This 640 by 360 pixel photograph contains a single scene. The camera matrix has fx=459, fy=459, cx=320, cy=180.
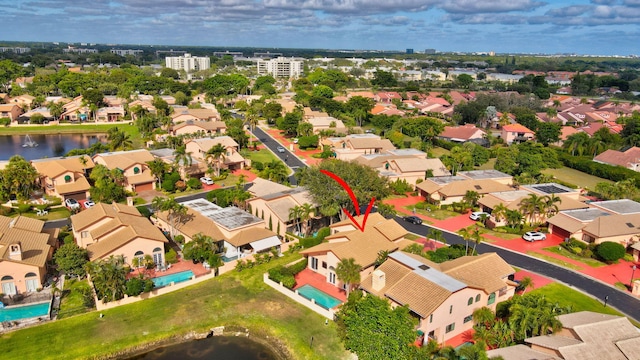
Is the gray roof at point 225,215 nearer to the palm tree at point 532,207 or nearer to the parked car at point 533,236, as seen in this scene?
the parked car at point 533,236

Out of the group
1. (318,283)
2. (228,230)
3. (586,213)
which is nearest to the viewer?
(318,283)

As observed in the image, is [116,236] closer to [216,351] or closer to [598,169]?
[216,351]

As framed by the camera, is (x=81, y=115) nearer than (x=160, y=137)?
No

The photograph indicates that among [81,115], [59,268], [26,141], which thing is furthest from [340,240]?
[81,115]

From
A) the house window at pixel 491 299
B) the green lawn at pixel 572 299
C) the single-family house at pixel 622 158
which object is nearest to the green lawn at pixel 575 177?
the single-family house at pixel 622 158

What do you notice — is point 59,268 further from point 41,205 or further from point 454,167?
point 454,167

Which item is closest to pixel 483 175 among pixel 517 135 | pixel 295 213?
pixel 295 213

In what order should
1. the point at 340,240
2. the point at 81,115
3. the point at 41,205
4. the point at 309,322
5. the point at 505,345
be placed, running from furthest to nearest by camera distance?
the point at 81,115 → the point at 41,205 → the point at 340,240 → the point at 309,322 → the point at 505,345
